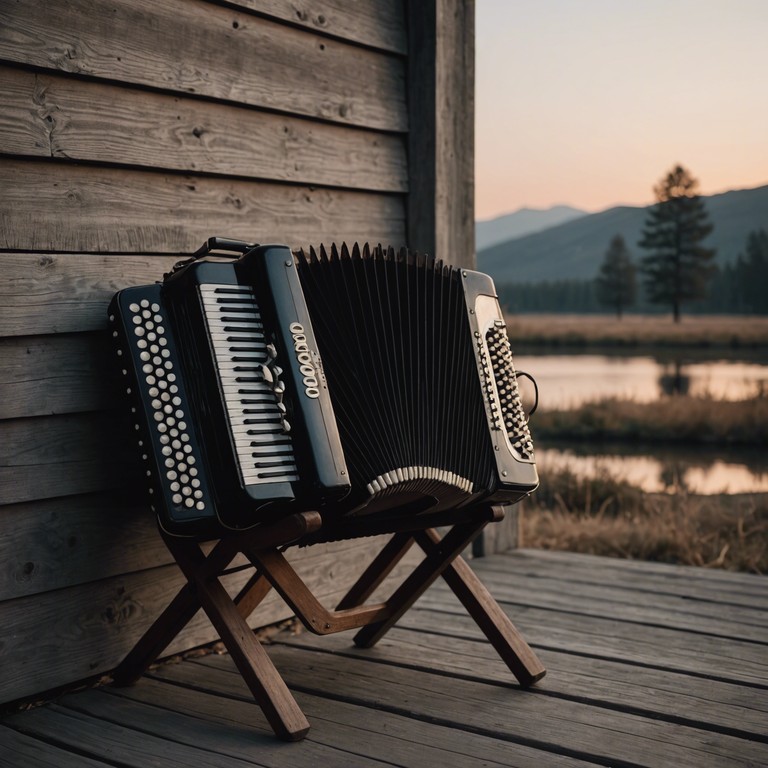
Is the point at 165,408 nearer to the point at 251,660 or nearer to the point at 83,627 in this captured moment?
the point at 251,660

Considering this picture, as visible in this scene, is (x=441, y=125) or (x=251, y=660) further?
(x=441, y=125)

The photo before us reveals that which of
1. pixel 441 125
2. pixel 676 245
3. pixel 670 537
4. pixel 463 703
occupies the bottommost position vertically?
pixel 670 537

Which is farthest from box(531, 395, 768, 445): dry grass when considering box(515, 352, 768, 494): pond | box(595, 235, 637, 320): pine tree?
box(595, 235, 637, 320): pine tree

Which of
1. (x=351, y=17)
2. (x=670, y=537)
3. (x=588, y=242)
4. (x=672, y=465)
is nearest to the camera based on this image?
(x=351, y=17)

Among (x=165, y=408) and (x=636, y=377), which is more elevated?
(x=165, y=408)

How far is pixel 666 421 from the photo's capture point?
1202 centimetres

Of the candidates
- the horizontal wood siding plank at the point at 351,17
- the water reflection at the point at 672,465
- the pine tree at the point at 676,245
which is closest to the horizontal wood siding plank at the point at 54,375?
the horizontal wood siding plank at the point at 351,17

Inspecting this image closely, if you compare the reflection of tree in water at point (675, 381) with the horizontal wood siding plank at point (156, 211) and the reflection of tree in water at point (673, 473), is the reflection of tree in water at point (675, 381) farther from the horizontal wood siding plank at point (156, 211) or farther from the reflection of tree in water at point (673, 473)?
the horizontal wood siding plank at point (156, 211)

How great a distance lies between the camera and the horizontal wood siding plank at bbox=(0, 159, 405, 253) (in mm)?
2268

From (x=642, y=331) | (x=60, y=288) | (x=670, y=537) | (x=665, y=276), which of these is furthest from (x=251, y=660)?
(x=665, y=276)

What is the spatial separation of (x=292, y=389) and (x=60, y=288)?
700 mm

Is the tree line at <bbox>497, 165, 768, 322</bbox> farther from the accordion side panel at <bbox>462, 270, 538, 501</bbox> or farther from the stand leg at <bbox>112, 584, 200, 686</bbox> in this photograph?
the stand leg at <bbox>112, 584, 200, 686</bbox>

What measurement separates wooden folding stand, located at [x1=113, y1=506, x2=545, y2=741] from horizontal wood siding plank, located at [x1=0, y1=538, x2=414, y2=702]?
9 cm

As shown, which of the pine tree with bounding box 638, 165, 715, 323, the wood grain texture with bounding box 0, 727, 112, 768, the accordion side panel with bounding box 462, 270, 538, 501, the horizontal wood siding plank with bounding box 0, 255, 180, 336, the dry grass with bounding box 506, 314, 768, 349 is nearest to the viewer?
the wood grain texture with bounding box 0, 727, 112, 768
